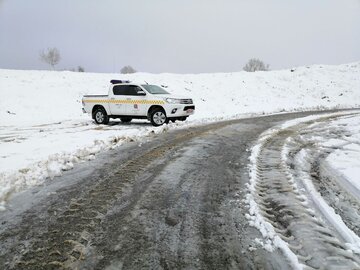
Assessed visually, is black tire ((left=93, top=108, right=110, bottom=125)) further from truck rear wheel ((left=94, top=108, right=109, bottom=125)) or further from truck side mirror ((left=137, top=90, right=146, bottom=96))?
truck side mirror ((left=137, top=90, right=146, bottom=96))

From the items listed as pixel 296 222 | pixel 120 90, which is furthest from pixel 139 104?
pixel 296 222

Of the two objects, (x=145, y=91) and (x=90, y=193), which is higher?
(x=145, y=91)

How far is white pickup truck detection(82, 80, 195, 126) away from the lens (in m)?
13.5

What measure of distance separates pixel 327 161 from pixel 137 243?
4998mm

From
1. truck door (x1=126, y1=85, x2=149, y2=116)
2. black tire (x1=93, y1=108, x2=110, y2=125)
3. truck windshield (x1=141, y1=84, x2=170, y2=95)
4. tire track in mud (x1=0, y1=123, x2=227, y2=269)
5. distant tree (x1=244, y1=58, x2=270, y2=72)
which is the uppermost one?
distant tree (x1=244, y1=58, x2=270, y2=72)

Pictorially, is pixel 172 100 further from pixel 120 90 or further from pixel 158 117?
pixel 120 90

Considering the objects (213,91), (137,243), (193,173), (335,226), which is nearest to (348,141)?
(193,173)

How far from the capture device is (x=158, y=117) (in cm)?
1350

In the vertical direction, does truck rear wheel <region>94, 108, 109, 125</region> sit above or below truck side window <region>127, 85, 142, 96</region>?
below

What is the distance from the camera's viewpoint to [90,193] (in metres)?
4.91

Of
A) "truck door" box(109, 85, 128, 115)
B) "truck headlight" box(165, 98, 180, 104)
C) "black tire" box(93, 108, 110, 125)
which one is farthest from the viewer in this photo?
"black tire" box(93, 108, 110, 125)

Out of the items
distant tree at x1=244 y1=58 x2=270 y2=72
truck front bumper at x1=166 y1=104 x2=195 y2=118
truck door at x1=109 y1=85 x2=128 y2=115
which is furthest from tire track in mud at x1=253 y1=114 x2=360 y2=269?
distant tree at x1=244 y1=58 x2=270 y2=72

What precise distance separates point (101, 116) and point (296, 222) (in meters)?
12.3

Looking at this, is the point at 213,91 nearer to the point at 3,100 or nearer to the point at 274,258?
the point at 3,100
